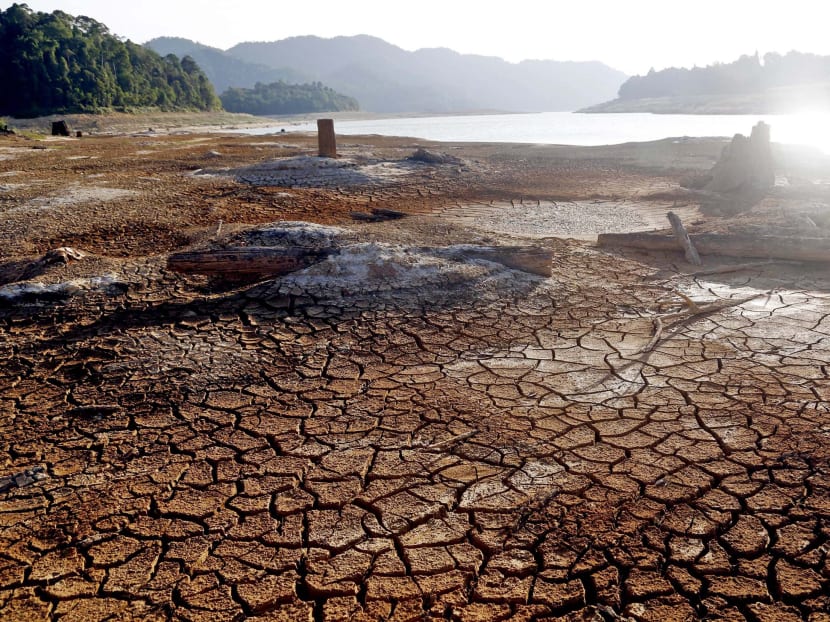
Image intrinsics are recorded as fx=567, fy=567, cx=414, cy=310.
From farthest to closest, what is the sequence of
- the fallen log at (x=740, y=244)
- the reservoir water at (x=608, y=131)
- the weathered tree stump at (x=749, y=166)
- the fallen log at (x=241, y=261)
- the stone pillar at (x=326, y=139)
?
the reservoir water at (x=608, y=131) → the stone pillar at (x=326, y=139) → the weathered tree stump at (x=749, y=166) → the fallen log at (x=740, y=244) → the fallen log at (x=241, y=261)

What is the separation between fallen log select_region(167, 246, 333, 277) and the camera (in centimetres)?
572

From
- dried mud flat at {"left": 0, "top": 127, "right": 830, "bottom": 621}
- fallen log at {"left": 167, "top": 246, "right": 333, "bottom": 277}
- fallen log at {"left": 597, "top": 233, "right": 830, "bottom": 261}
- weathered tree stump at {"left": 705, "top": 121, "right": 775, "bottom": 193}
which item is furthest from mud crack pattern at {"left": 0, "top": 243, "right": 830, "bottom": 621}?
weathered tree stump at {"left": 705, "top": 121, "right": 775, "bottom": 193}

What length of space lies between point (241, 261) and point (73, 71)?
183ft

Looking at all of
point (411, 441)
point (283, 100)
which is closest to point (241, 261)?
point (411, 441)

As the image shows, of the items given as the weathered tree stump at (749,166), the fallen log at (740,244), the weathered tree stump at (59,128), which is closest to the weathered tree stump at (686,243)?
the fallen log at (740,244)

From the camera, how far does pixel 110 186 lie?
11.1 metres

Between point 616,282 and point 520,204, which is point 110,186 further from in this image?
point 616,282

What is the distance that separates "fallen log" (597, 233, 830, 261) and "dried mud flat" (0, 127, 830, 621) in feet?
0.78

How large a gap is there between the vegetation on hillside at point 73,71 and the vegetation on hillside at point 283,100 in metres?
33.1

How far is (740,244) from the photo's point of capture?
668cm

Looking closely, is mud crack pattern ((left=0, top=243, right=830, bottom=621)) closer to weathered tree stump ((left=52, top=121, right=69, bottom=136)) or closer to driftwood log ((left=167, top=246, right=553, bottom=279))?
driftwood log ((left=167, top=246, right=553, bottom=279))

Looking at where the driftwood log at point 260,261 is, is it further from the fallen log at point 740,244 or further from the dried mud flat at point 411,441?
the fallen log at point 740,244

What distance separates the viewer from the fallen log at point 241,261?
5719mm

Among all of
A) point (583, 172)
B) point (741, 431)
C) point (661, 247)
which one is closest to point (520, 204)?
point (661, 247)
